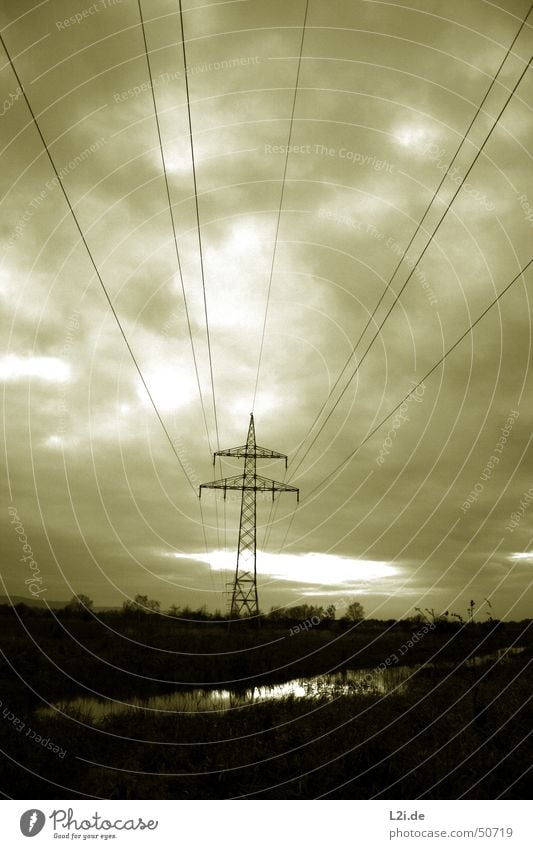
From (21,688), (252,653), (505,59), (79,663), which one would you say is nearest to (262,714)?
(21,688)

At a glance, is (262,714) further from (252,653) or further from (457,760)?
(252,653)

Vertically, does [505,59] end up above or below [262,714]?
above

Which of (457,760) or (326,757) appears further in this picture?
(326,757)

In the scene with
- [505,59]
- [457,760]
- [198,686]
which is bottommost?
[198,686]

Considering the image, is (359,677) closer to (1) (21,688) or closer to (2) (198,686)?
(2) (198,686)

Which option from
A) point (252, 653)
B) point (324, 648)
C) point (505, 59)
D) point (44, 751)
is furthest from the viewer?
point (324, 648)
